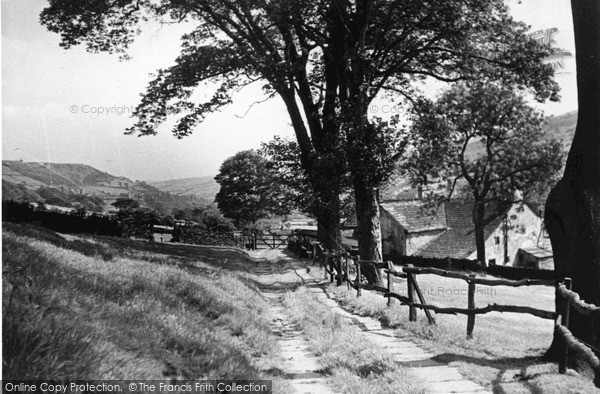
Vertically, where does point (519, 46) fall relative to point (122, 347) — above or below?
above

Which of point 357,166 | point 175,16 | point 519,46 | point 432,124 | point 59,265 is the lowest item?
point 59,265

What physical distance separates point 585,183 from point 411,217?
50319 millimetres

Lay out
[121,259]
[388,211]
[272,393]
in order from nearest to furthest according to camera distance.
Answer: [272,393] < [121,259] < [388,211]

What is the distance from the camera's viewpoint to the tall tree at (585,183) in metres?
7.11

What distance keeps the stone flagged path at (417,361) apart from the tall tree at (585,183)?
6.48 feet

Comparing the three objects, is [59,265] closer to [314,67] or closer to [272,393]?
[272,393]

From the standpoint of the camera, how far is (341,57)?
63.0 feet

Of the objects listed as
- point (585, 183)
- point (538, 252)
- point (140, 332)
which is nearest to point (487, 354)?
point (585, 183)

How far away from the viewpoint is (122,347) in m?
4.88

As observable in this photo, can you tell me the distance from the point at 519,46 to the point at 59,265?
55.7 feet

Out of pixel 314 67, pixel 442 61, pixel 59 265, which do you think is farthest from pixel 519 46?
pixel 59 265

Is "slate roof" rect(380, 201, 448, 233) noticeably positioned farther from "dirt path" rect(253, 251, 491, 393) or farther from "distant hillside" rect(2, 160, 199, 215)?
"dirt path" rect(253, 251, 491, 393)

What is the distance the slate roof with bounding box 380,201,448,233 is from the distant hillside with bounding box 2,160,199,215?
2869 cm

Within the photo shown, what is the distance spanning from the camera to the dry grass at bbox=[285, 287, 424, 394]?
6.03 metres
